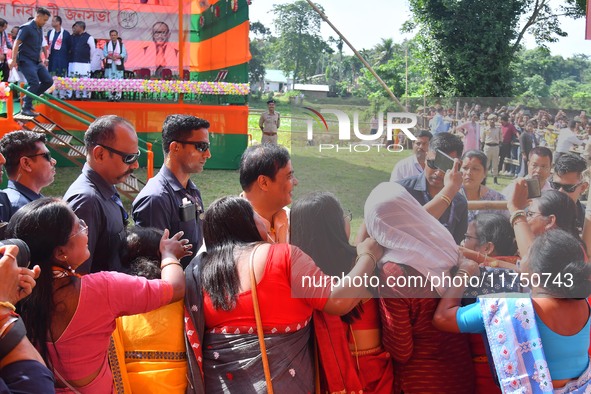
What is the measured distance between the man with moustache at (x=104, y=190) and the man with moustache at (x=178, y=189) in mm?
140

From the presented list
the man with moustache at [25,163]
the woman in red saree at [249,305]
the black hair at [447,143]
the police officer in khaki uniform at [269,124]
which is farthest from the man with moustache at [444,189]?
the police officer in khaki uniform at [269,124]

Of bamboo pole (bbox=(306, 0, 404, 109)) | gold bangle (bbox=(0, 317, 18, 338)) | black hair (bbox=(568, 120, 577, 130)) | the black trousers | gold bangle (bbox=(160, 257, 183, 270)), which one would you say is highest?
bamboo pole (bbox=(306, 0, 404, 109))

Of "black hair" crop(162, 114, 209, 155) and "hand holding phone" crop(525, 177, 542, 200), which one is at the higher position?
"black hair" crop(162, 114, 209, 155)

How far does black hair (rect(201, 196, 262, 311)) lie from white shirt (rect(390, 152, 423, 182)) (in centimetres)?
52

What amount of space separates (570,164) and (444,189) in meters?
0.37

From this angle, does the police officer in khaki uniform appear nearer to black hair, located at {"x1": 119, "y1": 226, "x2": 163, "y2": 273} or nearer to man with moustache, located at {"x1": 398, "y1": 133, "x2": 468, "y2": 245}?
black hair, located at {"x1": 119, "y1": 226, "x2": 163, "y2": 273}

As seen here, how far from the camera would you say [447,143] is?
1908 millimetres

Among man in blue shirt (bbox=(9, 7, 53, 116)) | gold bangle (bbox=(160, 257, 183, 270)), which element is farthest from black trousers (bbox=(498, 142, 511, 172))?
man in blue shirt (bbox=(9, 7, 53, 116))

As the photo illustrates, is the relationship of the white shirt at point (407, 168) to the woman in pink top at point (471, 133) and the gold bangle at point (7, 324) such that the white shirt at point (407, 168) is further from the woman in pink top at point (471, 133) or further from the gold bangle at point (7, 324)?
the gold bangle at point (7, 324)

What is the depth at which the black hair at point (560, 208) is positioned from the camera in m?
1.88

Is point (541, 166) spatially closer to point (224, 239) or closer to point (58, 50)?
point (224, 239)

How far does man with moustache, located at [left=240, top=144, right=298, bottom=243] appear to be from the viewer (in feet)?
8.14

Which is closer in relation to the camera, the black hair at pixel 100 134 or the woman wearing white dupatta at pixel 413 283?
the woman wearing white dupatta at pixel 413 283

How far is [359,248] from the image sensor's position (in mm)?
2018
